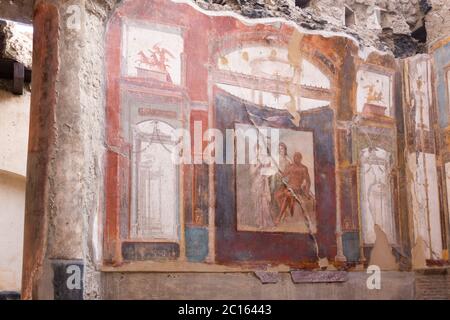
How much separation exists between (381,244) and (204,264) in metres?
1.98

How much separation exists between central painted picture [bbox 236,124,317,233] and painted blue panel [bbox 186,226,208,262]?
36 centimetres

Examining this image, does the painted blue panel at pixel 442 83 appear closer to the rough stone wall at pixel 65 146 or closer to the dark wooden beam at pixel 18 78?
the rough stone wall at pixel 65 146

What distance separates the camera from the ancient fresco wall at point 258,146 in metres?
5.42

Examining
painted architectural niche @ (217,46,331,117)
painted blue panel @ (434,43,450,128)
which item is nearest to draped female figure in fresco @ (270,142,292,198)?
painted architectural niche @ (217,46,331,117)

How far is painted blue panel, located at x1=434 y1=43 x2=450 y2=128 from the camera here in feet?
23.0

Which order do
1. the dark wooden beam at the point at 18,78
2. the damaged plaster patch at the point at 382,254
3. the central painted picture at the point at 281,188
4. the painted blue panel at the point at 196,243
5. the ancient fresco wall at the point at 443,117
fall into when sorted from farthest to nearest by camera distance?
the dark wooden beam at the point at 18,78
the ancient fresco wall at the point at 443,117
the damaged plaster patch at the point at 382,254
the central painted picture at the point at 281,188
the painted blue panel at the point at 196,243

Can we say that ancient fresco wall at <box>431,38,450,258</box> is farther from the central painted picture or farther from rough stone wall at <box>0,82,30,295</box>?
rough stone wall at <box>0,82,30,295</box>

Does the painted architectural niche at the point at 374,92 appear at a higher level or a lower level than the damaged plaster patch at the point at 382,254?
higher

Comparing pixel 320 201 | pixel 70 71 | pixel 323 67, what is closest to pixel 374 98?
pixel 323 67

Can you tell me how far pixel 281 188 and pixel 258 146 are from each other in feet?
1.42

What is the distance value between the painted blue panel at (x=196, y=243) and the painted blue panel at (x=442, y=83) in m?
3.00

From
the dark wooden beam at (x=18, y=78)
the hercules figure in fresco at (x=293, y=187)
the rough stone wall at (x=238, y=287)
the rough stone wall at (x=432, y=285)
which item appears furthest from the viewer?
the dark wooden beam at (x=18, y=78)

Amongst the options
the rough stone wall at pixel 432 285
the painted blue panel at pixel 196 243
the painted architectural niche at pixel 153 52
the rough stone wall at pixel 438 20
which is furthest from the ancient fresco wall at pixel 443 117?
the painted architectural niche at pixel 153 52

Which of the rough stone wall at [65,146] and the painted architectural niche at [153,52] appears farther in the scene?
the painted architectural niche at [153,52]
